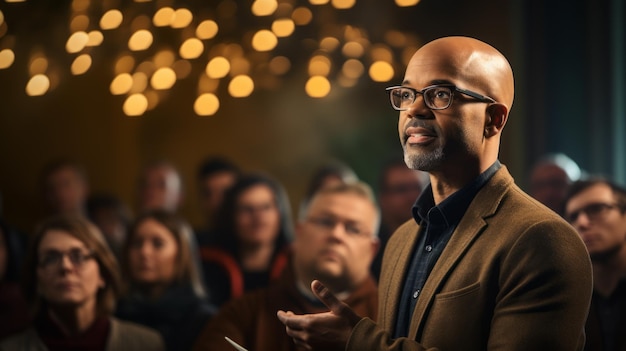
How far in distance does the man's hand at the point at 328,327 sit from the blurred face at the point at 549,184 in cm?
315

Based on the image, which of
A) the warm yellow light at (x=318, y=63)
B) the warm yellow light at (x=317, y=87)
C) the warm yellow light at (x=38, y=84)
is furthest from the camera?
the warm yellow light at (x=317, y=87)

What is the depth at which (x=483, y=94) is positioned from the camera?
219 centimetres

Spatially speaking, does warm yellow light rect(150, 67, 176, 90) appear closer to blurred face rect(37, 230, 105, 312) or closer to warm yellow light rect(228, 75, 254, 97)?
warm yellow light rect(228, 75, 254, 97)

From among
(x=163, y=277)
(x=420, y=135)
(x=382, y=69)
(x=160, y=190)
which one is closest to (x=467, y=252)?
(x=420, y=135)

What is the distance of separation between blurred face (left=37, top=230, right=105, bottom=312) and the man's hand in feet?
10.6

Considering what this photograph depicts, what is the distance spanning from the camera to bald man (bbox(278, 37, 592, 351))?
80.2 inches

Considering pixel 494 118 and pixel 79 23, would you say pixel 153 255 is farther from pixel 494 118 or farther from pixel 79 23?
pixel 494 118

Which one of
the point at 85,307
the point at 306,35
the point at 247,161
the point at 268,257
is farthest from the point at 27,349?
the point at 247,161

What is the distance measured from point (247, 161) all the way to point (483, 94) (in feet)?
20.6

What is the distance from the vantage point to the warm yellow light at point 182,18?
4.45 meters

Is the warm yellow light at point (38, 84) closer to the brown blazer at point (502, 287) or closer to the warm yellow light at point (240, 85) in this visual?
the warm yellow light at point (240, 85)

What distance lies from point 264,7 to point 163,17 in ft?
1.73

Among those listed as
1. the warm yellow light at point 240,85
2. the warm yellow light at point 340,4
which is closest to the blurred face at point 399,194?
the warm yellow light at point 340,4

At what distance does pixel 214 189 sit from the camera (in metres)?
7.00
